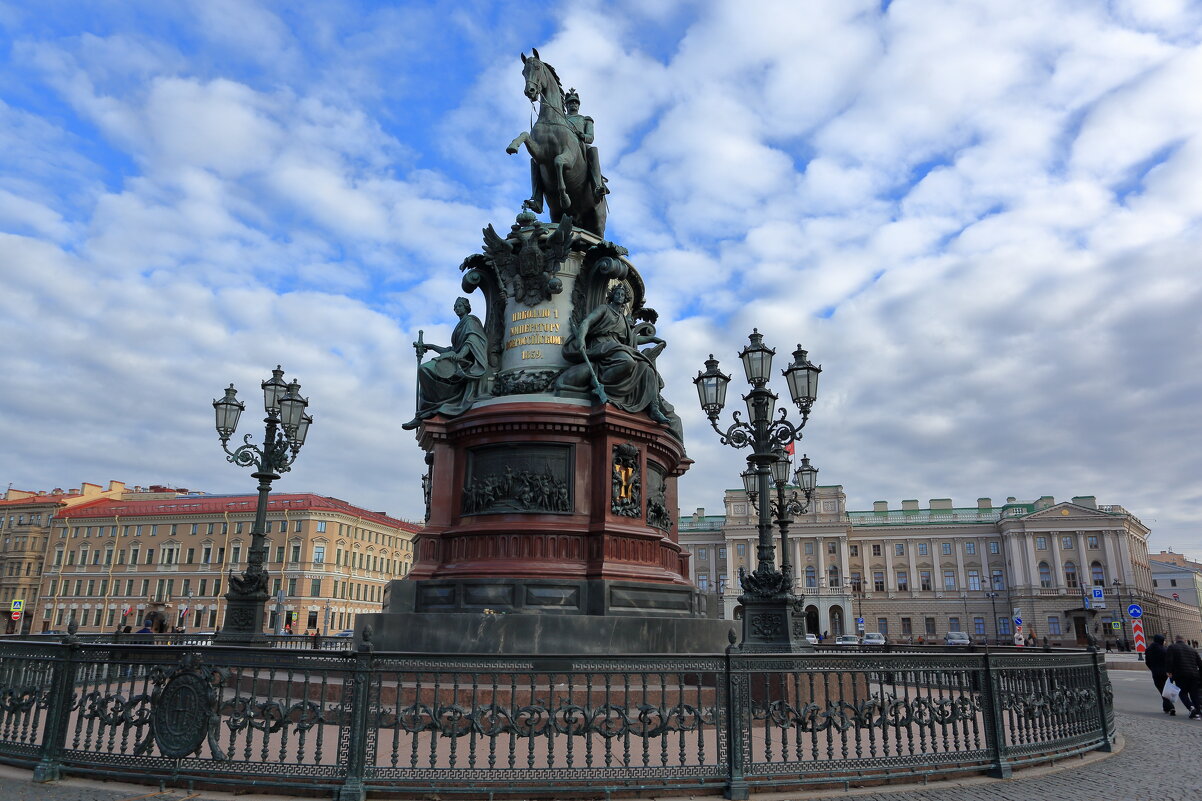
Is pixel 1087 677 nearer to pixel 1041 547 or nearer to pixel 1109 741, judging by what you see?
pixel 1109 741

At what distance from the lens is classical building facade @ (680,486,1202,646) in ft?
295

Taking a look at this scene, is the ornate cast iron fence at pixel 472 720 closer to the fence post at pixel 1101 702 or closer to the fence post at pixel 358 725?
the fence post at pixel 358 725

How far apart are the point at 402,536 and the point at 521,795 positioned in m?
81.4

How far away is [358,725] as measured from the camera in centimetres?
630

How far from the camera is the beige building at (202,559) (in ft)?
232

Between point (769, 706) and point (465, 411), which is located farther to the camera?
point (465, 411)

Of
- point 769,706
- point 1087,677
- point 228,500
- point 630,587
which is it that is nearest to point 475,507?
point 630,587

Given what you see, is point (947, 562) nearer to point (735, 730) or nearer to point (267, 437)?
point (267, 437)

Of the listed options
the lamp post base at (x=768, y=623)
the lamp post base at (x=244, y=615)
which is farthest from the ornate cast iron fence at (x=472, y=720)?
the lamp post base at (x=244, y=615)

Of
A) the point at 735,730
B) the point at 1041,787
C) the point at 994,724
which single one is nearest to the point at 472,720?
the point at 735,730

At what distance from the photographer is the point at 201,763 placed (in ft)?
21.1

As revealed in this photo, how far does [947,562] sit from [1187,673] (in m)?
91.4

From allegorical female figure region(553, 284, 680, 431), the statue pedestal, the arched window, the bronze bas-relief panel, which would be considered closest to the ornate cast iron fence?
the statue pedestal

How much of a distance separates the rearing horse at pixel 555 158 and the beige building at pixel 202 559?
6108cm
